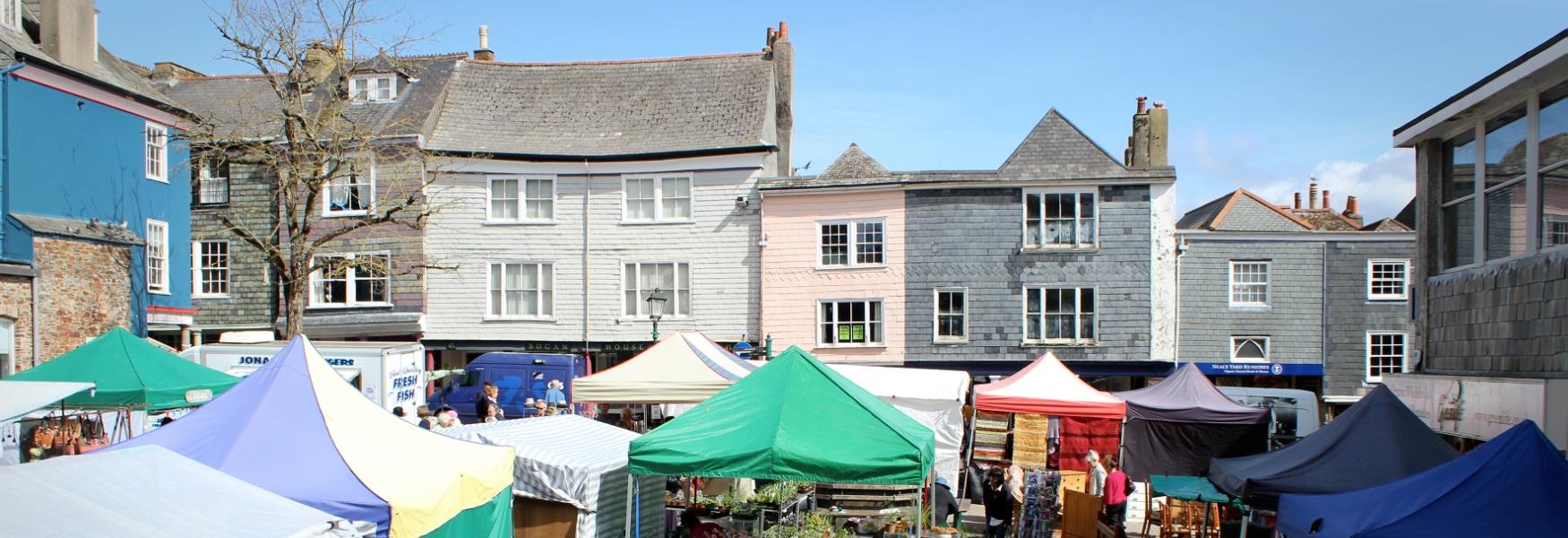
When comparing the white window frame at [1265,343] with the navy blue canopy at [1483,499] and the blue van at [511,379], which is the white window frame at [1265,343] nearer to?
the blue van at [511,379]

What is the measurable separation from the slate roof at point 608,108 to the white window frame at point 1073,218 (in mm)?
7003

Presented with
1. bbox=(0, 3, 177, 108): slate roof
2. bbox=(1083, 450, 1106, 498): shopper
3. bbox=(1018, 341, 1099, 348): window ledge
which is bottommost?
bbox=(1083, 450, 1106, 498): shopper

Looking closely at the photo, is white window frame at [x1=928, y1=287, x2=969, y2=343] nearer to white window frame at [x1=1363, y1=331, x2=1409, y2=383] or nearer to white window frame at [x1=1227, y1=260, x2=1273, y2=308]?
white window frame at [x1=1227, y1=260, x2=1273, y2=308]

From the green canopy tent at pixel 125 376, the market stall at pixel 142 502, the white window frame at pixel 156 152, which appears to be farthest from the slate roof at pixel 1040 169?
the market stall at pixel 142 502

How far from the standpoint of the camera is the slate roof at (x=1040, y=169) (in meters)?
30.8

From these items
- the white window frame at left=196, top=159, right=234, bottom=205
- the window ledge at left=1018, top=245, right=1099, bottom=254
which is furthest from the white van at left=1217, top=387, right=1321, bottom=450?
the white window frame at left=196, top=159, right=234, bottom=205

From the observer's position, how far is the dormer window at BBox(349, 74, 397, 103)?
33969 mm

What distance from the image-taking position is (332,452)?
9430 millimetres

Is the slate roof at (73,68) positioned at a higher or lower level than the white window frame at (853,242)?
higher

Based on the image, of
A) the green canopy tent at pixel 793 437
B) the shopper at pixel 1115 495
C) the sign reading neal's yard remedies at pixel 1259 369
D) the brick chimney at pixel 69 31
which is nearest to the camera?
the green canopy tent at pixel 793 437

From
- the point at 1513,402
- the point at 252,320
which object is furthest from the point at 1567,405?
the point at 252,320

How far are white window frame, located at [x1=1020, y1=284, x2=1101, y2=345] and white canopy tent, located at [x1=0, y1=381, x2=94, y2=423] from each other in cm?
2273

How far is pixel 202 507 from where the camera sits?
23.0 feet

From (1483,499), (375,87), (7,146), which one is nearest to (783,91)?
(375,87)
